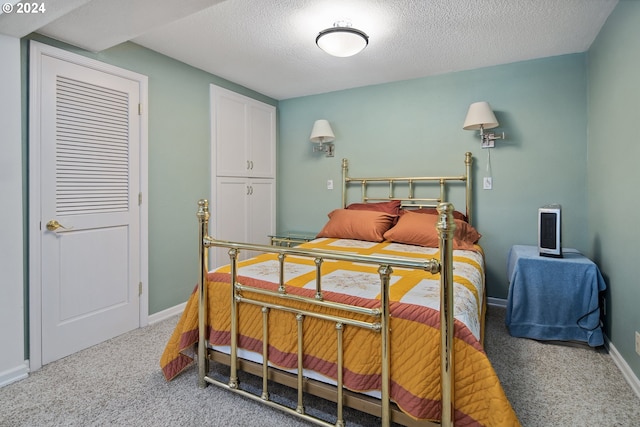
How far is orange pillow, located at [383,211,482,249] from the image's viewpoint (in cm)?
281

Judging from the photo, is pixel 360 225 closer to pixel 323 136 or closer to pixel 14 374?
pixel 323 136

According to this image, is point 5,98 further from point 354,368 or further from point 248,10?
point 354,368

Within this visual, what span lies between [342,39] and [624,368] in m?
2.62

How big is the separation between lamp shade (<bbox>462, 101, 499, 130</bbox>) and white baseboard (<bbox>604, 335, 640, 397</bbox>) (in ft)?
5.93

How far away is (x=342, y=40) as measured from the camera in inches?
88.2

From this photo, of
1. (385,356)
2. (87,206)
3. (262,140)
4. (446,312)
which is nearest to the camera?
(446,312)

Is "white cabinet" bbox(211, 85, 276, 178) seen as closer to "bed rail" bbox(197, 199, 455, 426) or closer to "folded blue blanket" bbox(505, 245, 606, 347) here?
"bed rail" bbox(197, 199, 455, 426)

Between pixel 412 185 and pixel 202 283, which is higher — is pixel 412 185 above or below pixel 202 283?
above

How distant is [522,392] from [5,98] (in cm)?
329

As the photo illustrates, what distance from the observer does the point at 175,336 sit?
6.27 ft

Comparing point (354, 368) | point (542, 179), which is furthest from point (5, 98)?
point (542, 179)

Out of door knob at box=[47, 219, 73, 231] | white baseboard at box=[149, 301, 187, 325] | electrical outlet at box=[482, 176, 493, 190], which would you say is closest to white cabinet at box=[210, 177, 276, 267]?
white baseboard at box=[149, 301, 187, 325]

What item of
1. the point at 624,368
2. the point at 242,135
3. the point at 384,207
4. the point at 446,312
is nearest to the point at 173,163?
the point at 242,135

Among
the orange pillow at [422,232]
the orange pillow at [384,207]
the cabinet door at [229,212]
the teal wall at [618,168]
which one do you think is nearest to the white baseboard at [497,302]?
the orange pillow at [422,232]
